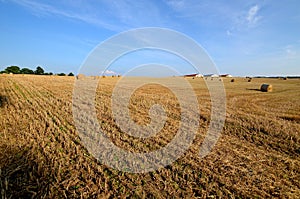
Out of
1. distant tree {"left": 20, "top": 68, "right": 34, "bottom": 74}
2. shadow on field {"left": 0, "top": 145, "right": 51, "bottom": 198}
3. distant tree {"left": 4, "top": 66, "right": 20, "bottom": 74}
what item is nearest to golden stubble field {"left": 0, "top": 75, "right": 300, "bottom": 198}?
shadow on field {"left": 0, "top": 145, "right": 51, "bottom": 198}

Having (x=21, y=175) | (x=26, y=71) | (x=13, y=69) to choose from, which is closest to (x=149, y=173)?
(x=21, y=175)

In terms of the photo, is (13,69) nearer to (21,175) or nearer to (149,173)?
(21,175)

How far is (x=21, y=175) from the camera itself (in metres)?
3.42

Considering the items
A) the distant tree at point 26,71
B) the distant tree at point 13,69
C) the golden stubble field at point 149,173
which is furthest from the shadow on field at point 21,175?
the distant tree at point 26,71

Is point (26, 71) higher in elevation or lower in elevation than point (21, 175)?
higher

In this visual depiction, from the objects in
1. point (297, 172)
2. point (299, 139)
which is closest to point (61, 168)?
point (297, 172)

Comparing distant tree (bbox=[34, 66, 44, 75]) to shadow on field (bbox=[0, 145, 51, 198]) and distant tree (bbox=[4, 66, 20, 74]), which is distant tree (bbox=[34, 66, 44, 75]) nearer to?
distant tree (bbox=[4, 66, 20, 74])

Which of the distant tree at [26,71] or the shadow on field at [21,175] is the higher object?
the distant tree at [26,71]

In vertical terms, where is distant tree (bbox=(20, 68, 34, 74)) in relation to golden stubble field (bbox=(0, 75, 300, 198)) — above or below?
above

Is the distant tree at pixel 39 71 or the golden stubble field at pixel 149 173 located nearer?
the golden stubble field at pixel 149 173

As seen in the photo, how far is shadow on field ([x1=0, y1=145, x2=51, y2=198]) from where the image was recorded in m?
3.03

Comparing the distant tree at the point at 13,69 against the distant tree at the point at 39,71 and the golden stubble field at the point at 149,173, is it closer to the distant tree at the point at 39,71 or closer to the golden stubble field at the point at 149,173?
the distant tree at the point at 39,71

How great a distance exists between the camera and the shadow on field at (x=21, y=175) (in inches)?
119

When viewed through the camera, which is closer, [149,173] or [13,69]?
[149,173]
